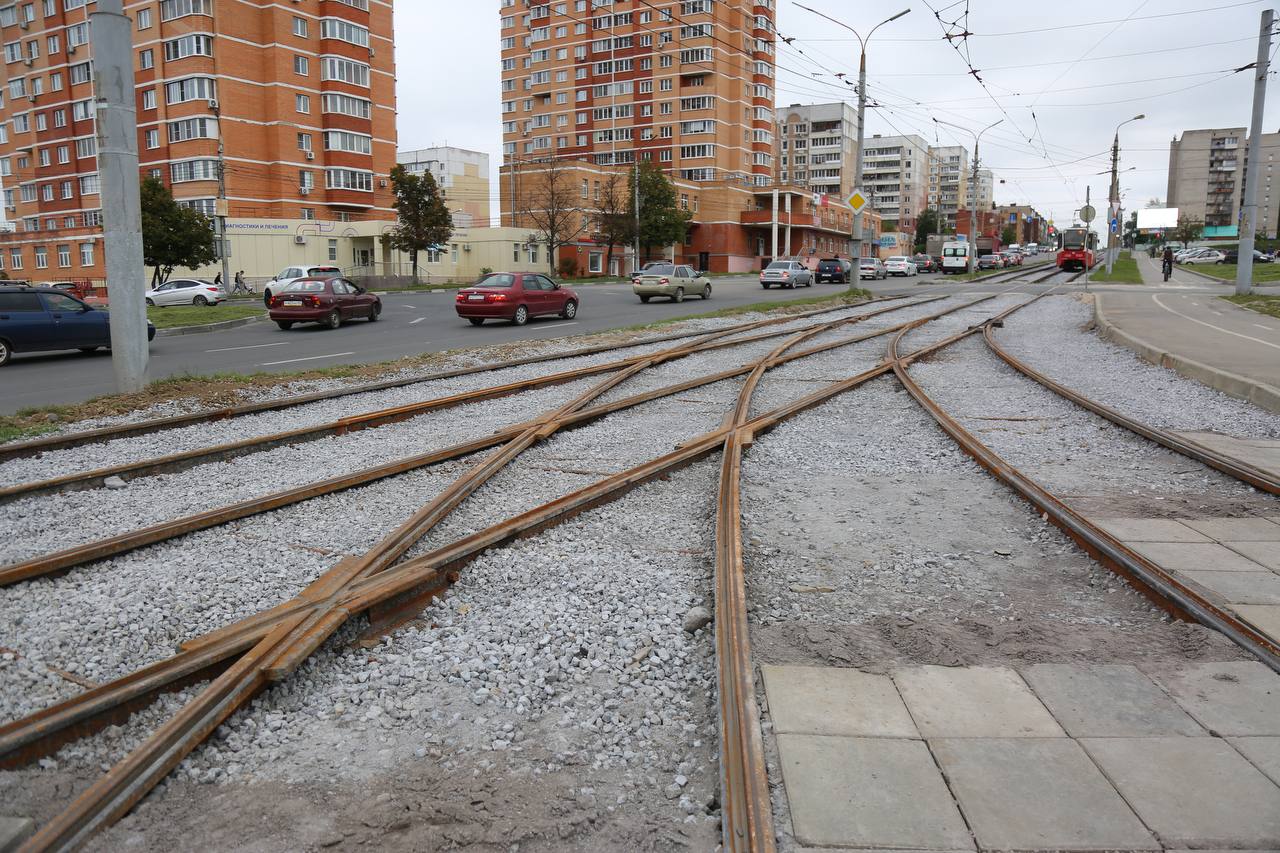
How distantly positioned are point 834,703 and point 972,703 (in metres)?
0.52

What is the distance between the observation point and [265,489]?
6414 mm

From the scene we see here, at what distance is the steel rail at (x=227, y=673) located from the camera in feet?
8.52

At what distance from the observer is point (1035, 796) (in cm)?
271

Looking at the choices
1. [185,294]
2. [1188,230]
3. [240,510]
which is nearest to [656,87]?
[185,294]

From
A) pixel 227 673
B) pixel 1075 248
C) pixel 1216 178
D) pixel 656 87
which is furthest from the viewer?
pixel 1216 178

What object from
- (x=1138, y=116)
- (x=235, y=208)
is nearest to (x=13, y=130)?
(x=235, y=208)

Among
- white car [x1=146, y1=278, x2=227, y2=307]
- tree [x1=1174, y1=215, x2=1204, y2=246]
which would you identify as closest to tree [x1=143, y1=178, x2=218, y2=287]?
white car [x1=146, y1=278, x2=227, y2=307]

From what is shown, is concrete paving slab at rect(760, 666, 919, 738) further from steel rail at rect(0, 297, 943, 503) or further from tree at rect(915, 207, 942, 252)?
tree at rect(915, 207, 942, 252)

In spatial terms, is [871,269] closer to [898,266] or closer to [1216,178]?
[898,266]

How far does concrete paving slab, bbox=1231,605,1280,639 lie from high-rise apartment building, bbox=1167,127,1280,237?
170m

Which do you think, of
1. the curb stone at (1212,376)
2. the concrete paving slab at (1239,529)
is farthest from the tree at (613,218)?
the concrete paving slab at (1239,529)

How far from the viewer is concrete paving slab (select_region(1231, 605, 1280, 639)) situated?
389 cm

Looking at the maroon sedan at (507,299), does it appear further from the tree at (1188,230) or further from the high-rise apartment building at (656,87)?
the tree at (1188,230)

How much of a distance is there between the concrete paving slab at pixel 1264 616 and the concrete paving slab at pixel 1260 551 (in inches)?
29.8
